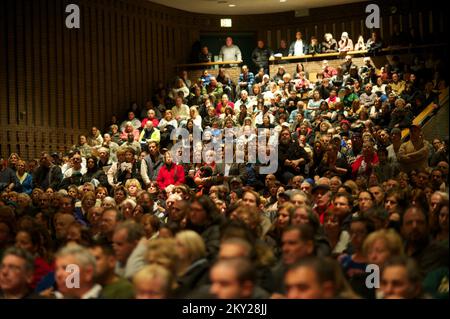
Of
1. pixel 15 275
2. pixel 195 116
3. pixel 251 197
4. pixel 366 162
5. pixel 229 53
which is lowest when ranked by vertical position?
pixel 15 275

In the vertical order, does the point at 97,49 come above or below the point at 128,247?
above

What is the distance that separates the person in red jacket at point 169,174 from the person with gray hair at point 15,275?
479 cm

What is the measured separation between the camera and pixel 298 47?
47.0 feet

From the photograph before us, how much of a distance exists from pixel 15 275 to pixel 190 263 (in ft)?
3.12

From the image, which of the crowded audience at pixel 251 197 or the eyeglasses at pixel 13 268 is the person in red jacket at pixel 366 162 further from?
the eyeglasses at pixel 13 268

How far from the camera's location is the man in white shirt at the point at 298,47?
14266 millimetres

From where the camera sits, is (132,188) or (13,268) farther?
(132,188)

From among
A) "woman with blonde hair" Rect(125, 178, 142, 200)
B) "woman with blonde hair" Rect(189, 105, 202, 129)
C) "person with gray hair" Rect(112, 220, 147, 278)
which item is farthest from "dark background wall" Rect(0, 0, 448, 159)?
"person with gray hair" Rect(112, 220, 147, 278)

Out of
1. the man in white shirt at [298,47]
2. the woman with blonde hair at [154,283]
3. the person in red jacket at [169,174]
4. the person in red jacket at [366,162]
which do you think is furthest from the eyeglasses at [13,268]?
the man in white shirt at [298,47]

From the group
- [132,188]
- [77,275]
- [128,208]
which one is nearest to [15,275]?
[77,275]

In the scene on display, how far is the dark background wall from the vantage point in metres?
12.3

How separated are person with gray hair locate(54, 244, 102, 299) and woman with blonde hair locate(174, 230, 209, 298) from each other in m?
0.44

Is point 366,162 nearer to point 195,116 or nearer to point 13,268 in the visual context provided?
point 195,116
